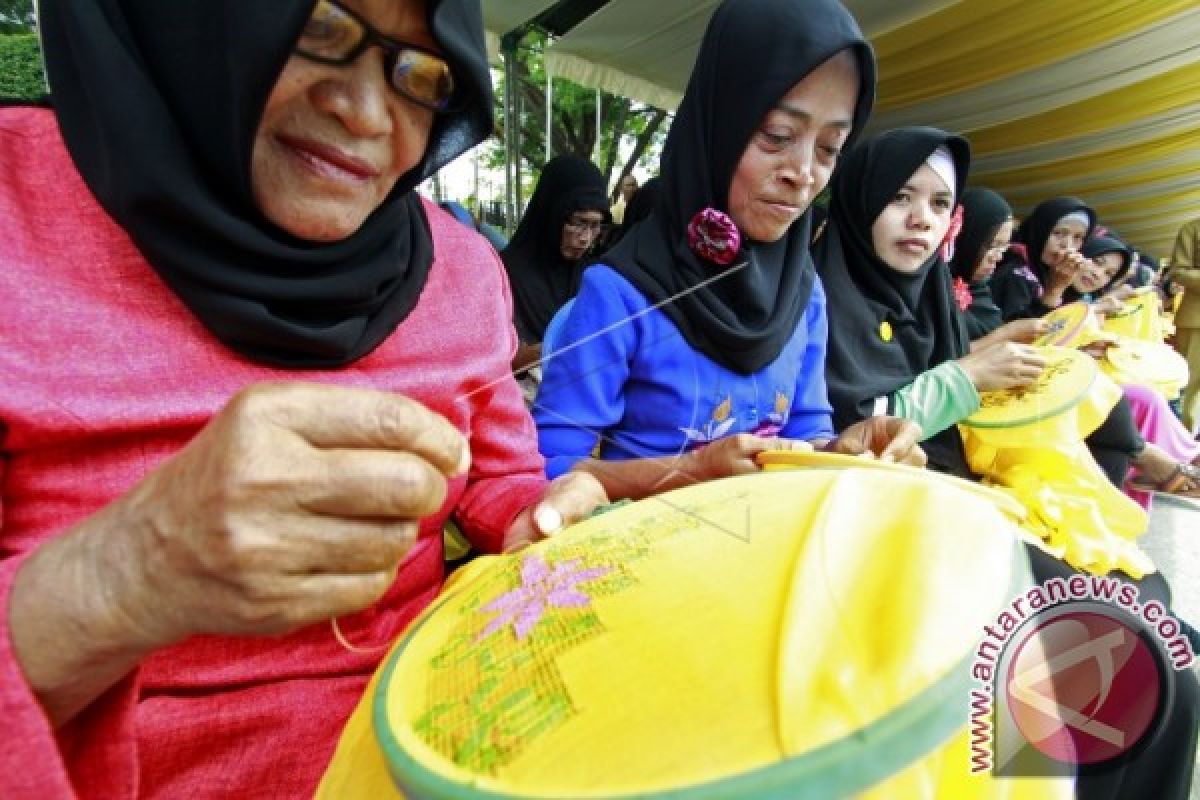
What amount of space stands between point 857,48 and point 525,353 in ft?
5.81

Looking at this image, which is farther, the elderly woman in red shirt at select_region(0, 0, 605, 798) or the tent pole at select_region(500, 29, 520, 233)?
the tent pole at select_region(500, 29, 520, 233)

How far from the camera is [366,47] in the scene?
70 cm

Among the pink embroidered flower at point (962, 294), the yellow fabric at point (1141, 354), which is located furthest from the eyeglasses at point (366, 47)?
the yellow fabric at point (1141, 354)

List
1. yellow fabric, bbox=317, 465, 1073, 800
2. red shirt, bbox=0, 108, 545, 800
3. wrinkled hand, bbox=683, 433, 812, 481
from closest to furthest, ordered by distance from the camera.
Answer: yellow fabric, bbox=317, 465, 1073, 800 < red shirt, bbox=0, 108, 545, 800 < wrinkled hand, bbox=683, 433, 812, 481

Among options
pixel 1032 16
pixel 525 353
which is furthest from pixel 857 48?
pixel 1032 16

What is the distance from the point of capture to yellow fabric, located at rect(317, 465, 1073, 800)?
38cm

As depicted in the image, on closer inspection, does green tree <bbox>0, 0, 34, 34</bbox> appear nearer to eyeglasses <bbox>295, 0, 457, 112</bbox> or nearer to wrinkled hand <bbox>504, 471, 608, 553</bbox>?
eyeglasses <bbox>295, 0, 457, 112</bbox>

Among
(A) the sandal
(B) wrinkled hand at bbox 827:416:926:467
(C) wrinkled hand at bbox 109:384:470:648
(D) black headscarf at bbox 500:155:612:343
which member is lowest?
(A) the sandal

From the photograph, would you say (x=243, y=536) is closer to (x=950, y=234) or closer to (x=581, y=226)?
(x=950, y=234)

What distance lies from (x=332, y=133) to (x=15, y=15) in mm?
6072

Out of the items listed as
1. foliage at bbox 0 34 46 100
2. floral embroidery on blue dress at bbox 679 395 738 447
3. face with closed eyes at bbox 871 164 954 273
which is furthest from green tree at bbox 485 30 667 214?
floral embroidery on blue dress at bbox 679 395 738 447

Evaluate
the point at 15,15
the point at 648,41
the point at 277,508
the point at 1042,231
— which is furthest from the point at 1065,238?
the point at 15,15

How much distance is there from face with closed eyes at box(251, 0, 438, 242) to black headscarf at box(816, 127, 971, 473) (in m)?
1.44

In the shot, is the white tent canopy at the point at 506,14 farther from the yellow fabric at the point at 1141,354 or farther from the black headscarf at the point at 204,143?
the black headscarf at the point at 204,143
